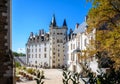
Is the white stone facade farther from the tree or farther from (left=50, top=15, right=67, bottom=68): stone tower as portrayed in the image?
the tree

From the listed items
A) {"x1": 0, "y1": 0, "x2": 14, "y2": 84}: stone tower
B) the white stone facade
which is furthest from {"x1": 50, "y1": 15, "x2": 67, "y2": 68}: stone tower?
{"x1": 0, "y1": 0, "x2": 14, "y2": 84}: stone tower

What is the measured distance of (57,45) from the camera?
81.4 metres

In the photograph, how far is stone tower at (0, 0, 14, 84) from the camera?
11.4m

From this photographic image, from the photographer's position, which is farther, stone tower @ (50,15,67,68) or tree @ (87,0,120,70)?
stone tower @ (50,15,67,68)

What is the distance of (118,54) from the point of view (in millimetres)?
13539

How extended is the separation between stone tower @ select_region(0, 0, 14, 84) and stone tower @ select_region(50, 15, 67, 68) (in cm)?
6893

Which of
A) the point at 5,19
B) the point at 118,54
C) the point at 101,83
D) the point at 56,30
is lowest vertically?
the point at 101,83

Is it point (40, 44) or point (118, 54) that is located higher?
point (40, 44)

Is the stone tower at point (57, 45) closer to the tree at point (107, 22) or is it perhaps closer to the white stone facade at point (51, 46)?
the white stone facade at point (51, 46)

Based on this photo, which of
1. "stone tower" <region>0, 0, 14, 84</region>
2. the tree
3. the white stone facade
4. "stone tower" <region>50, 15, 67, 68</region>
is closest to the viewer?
"stone tower" <region>0, 0, 14, 84</region>

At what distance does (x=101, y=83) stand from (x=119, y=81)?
0.57m

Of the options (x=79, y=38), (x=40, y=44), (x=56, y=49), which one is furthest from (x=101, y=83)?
(x=40, y=44)

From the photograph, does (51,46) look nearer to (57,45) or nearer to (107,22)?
(57,45)

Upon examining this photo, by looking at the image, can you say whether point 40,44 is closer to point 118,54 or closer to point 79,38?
point 79,38
